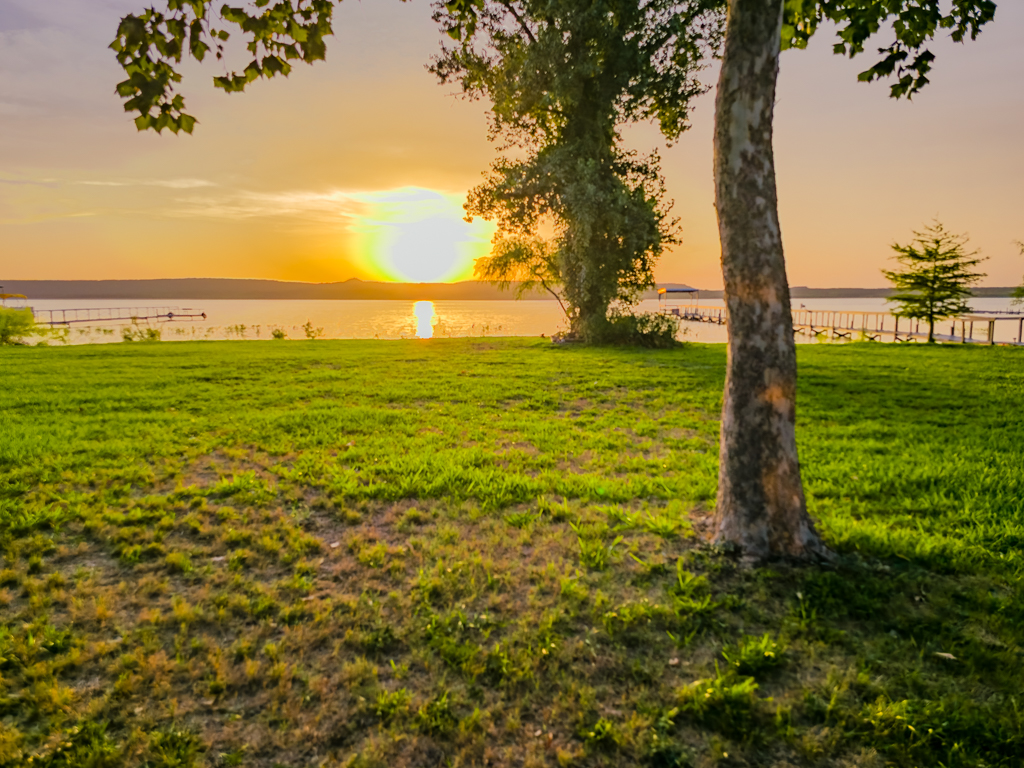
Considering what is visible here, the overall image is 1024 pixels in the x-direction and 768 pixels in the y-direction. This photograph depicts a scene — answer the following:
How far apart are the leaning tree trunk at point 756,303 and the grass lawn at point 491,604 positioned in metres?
0.37

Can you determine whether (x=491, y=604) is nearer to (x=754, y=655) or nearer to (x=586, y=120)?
(x=754, y=655)

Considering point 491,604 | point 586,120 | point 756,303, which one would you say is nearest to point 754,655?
point 491,604

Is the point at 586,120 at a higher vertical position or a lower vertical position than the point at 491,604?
higher

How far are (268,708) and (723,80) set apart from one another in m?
5.02

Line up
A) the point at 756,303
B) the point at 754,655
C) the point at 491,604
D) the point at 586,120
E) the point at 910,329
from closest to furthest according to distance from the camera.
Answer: the point at 754,655 < the point at 491,604 < the point at 756,303 < the point at 586,120 < the point at 910,329

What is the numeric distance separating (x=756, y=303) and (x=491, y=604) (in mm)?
2896

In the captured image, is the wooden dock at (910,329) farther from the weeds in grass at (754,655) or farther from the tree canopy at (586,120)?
the weeds in grass at (754,655)

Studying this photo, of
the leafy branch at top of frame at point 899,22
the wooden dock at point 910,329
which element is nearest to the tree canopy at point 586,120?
the wooden dock at point 910,329

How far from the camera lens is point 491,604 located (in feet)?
12.0

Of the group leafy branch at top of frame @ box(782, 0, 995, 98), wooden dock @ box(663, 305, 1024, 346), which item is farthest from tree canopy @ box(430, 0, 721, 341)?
leafy branch at top of frame @ box(782, 0, 995, 98)

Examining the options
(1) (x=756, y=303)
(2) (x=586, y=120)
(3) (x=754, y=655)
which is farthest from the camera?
(2) (x=586, y=120)

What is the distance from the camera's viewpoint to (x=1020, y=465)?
6.12m

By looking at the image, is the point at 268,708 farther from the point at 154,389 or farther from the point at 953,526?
the point at 154,389

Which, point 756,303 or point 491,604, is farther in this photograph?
point 756,303
